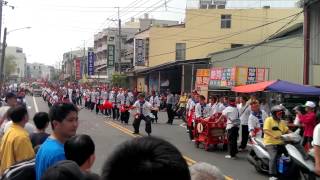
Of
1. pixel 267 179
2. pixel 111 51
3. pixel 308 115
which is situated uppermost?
pixel 111 51

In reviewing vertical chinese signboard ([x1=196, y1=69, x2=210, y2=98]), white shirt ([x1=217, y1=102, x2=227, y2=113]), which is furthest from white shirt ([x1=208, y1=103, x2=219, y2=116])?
vertical chinese signboard ([x1=196, y1=69, x2=210, y2=98])

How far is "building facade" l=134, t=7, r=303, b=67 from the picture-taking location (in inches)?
2251

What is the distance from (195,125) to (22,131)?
1282 centimetres

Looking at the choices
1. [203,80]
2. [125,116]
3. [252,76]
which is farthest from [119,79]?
[252,76]

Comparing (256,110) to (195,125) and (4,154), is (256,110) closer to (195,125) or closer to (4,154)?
(195,125)

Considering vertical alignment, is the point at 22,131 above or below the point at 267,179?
above

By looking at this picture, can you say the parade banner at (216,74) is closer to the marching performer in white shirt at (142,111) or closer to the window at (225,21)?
the marching performer in white shirt at (142,111)

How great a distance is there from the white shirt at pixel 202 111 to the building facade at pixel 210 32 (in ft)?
123

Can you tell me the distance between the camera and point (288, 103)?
2389 cm

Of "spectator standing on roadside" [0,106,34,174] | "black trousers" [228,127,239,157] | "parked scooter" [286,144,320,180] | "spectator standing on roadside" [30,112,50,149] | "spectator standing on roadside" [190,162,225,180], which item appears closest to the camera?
"spectator standing on roadside" [190,162,225,180]

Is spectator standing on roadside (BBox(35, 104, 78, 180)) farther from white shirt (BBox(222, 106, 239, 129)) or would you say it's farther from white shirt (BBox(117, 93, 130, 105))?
white shirt (BBox(117, 93, 130, 105))

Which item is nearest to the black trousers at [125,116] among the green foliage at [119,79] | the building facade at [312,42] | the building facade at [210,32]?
the building facade at [312,42]

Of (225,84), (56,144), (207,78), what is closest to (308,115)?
(56,144)

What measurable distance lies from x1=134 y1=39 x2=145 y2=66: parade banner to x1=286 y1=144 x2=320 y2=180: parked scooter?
173 feet
